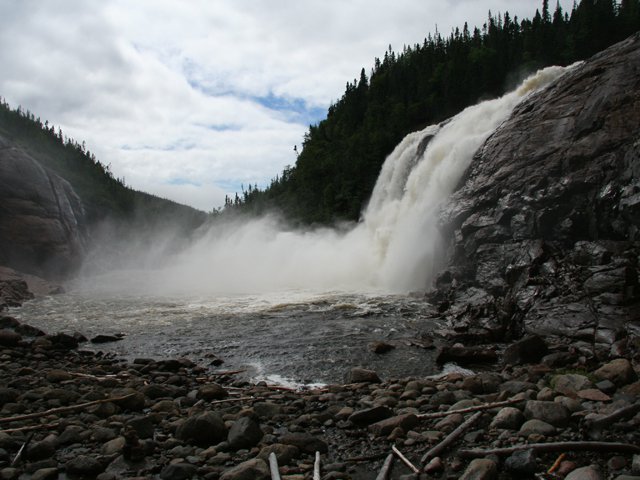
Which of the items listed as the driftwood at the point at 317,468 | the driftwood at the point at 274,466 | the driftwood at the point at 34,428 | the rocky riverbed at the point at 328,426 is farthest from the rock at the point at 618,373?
the driftwood at the point at 34,428

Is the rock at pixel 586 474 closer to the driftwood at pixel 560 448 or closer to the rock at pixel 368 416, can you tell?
the driftwood at pixel 560 448

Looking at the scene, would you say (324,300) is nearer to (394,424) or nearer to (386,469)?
(394,424)

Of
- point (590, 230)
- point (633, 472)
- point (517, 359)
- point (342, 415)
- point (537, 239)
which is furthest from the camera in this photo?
point (537, 239)

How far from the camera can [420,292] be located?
2092cm

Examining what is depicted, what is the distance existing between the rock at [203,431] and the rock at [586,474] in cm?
417

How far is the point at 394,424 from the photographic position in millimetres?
6070

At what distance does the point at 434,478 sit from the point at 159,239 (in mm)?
87901

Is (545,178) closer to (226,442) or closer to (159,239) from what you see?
(226,442)

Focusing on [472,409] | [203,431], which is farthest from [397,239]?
[203,431]

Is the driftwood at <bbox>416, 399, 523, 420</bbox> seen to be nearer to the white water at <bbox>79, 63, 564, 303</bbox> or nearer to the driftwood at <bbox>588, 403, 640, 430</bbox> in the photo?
the driftwood at <bbox>588, 403, 640, 430</bbox>

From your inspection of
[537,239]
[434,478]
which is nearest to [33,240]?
[537,239]

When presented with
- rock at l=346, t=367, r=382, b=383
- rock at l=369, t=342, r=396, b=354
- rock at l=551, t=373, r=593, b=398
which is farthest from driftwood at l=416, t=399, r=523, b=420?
rock at l=369, t=342, r=396, b=354

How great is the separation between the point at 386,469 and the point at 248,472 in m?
1.54

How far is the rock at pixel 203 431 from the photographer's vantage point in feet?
19.6
